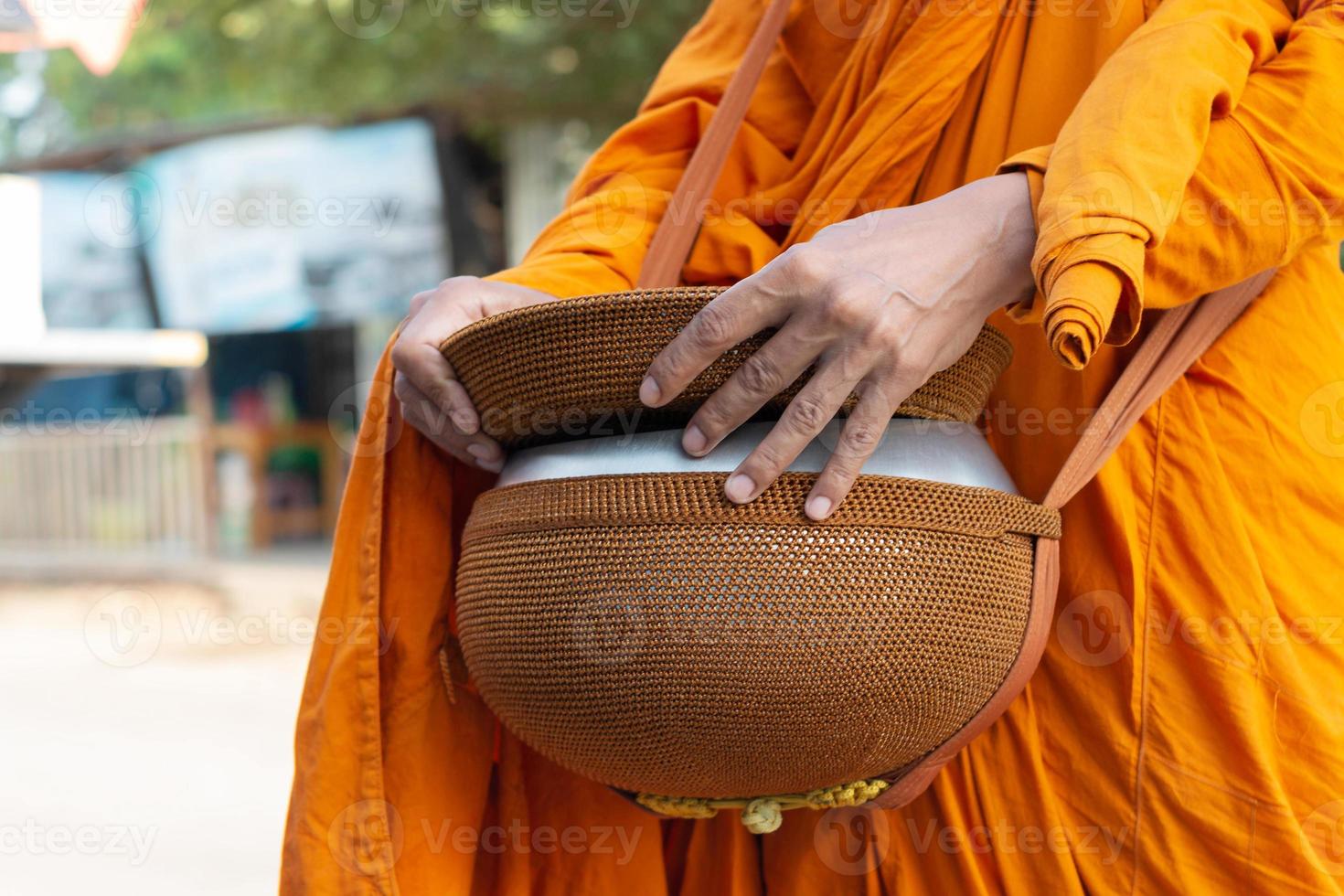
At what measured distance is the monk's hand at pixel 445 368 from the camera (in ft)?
3.39

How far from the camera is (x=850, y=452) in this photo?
34.1 inches

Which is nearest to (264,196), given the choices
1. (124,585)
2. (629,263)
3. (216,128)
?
(216,128)

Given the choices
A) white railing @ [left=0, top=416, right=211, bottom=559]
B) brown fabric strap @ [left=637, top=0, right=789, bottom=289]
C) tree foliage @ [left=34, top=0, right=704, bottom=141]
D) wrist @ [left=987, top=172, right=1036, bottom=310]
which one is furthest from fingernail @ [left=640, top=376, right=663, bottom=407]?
white railing @ [left=0, top=416, right=211, bottom=559]

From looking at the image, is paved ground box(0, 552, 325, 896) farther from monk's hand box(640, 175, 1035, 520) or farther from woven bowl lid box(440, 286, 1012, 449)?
monk's hand box(640, 175, 1035, 520)

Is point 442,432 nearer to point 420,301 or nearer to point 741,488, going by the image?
point 420,301

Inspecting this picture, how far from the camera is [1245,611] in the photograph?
40.9 inches

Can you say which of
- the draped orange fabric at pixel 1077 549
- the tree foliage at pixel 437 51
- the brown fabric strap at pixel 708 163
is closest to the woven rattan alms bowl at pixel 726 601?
the draped orange fabric at pixel 1077 549

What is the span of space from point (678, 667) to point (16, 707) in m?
5.83

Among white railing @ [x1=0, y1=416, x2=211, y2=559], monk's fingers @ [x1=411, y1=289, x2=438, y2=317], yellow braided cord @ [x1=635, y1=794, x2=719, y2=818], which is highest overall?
monk's fingers @ [x1=411, y1=289, x2=438, y2=317]

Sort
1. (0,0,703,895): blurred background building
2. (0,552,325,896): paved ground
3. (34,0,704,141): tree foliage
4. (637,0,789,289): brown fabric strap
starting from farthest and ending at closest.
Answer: (34,0,704,141): tree foliage
(0,0,703,895): blurred background building
(0,552,325,896): paved ground
(637,0,789,289): brown fabric strap

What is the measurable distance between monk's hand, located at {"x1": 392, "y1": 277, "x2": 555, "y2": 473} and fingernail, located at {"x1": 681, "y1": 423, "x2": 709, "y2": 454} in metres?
0.18

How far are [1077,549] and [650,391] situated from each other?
17.9 inches

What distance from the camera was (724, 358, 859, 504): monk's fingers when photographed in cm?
87

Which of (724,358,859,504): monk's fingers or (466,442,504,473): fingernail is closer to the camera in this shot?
(724,358,859,504): monk's fingers
